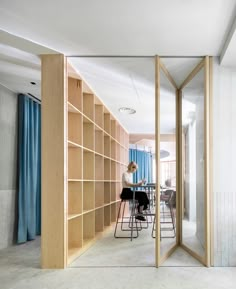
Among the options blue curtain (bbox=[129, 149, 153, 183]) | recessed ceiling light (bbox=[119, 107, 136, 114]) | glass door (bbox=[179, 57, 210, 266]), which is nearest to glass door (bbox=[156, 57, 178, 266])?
glass door (bbox=[179, 57, 210, 266])

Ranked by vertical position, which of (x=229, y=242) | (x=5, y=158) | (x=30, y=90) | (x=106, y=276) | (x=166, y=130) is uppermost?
(x=30, y=90)

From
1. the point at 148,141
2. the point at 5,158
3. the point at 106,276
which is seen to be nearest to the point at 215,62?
the point at 106,276

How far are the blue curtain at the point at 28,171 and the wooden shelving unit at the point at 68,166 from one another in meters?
0.91

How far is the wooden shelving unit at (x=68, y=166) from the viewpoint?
12.1 ft

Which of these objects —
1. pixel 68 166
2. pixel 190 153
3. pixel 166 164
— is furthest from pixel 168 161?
pixel 68 166

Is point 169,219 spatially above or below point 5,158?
below

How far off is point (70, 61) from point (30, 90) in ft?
4.37

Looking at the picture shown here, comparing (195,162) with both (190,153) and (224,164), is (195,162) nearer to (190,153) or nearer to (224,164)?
(190,153)

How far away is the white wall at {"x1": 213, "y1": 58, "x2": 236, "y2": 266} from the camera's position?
12.5 ft

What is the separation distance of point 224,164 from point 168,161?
1.19 m

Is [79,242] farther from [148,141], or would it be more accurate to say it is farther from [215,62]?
[148,141]

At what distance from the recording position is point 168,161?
4.96m

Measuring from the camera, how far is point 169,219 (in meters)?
4.55

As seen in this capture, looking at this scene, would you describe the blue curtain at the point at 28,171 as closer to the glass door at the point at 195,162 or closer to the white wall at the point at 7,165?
the white wall at the point at 7,165
